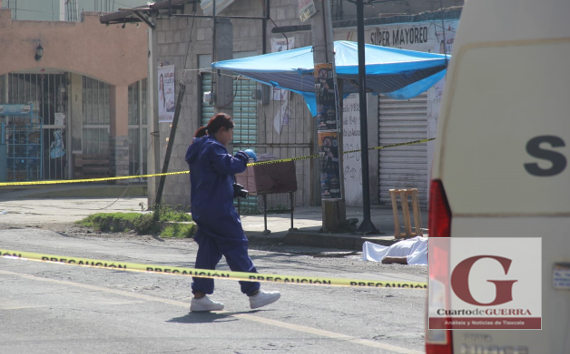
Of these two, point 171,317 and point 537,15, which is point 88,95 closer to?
point 171,317

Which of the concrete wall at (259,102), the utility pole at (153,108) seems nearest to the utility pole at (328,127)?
the concrete wall at (259,102)

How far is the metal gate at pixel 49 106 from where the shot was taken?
2764 cm

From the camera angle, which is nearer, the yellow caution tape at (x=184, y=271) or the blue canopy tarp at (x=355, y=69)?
the yellow caution tape at (x=184, y=271)

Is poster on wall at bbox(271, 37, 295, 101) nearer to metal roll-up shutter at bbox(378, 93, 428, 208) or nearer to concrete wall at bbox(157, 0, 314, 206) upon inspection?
concrete wall at bbox(157, 0, 314, 206)

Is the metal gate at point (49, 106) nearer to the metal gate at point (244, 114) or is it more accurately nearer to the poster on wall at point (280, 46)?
the metal gate at point (244, 114)

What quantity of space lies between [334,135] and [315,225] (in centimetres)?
200

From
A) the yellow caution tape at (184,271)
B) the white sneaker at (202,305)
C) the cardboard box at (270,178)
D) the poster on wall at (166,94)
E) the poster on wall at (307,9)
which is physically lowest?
the white sneaker at (202,305)

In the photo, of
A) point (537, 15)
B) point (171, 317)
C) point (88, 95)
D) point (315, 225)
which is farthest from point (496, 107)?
point (88, 95)

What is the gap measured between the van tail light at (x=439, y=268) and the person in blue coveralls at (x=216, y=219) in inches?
147

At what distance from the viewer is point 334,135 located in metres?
12.6

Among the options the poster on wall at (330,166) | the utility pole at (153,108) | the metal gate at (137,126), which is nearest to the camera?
the poster on wall at (330,166)

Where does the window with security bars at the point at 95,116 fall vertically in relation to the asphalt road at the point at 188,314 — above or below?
above

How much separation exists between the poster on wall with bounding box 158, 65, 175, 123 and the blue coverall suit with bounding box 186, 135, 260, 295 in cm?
1283

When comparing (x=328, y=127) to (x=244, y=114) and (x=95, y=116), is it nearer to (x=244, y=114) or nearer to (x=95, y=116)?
(x=244, y=114)
